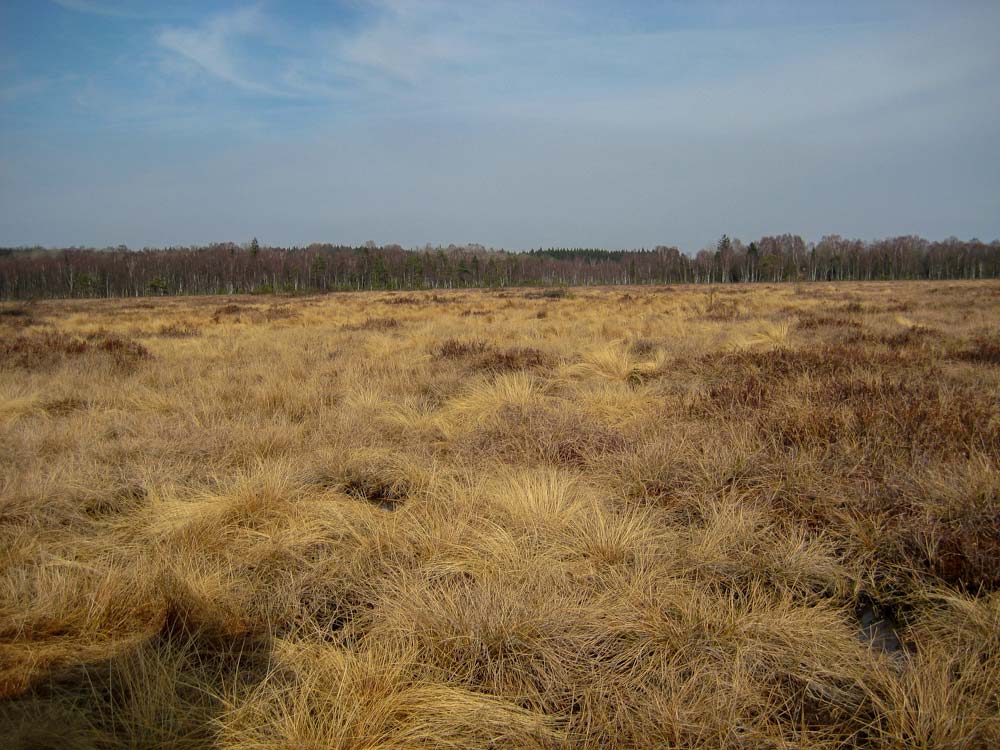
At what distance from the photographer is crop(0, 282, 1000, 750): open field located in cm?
172

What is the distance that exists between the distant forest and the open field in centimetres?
8467

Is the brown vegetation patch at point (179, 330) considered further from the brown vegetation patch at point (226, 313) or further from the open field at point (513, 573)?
the open field at point (513, 573)

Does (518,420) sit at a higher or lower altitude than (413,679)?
higher

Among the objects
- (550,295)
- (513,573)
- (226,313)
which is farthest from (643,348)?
(550,295)

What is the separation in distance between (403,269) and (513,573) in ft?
341

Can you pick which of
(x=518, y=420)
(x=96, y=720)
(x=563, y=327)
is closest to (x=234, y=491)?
(x=96, y=720)

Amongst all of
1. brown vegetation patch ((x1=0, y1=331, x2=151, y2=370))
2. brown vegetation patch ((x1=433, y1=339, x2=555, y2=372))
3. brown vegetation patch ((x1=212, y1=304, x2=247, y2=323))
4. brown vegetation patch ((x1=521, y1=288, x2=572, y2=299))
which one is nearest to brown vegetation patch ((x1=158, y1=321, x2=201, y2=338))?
brown vegetation patch ((x1=212, y1=304, x2=247, y2=323))

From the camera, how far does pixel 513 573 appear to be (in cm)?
249

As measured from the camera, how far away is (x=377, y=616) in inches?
87.7

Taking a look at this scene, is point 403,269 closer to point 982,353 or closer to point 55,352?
point 55,352

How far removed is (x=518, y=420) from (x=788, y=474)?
7.46ft

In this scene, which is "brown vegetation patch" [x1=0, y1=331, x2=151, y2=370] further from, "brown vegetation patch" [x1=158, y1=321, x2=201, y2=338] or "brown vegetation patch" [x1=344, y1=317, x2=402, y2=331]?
"brown vegetation patch" [x1=344, y1=317, x2=402, y2=331]

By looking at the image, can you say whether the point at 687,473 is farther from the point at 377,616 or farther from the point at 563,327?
the point at 563,327

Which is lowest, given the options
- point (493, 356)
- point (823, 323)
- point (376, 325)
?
point (493, 356)
